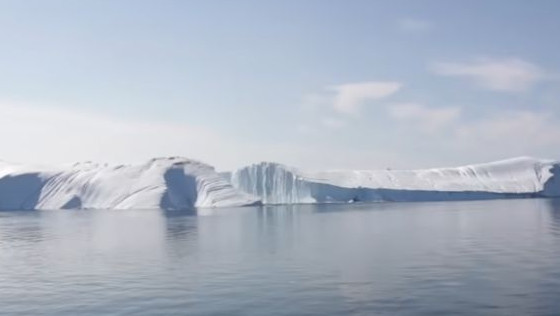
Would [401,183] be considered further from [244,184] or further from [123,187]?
[123,187]

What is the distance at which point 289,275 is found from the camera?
23.6 metres

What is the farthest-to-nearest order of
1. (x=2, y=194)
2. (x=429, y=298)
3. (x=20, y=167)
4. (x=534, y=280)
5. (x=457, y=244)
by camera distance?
(x=20, y=167) < (x=2, y=194) < (x=457, y=244) < (x=534, y=280) < (x=429, y=298)

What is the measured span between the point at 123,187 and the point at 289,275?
86.1 m

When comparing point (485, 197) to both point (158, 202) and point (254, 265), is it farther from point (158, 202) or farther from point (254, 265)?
point (254, 265)

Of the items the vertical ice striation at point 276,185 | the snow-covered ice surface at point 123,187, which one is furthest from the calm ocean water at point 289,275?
the vertical ice striation at point 276,185

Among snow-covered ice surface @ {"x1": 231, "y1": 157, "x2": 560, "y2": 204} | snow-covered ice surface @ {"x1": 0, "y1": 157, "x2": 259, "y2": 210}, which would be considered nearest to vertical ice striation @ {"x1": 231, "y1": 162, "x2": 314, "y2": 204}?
snow-covered ice surface @ {"x1": 231, "y1": 157, "x2": 560, "y2": 204}

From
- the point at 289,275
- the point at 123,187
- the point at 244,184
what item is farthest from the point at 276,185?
the point at 289,275

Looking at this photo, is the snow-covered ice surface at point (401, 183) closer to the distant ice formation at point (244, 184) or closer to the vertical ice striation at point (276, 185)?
the vertical ice striation at point (276, 185)

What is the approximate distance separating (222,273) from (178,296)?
15.3 feet

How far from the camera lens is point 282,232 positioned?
44.7 metres

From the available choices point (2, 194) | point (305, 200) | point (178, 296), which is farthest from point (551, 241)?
point (2, 194)

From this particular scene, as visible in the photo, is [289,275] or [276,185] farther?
[276,185]

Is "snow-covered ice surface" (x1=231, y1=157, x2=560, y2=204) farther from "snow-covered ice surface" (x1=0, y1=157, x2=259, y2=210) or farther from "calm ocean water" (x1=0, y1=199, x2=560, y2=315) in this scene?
"calm ocean water" (x1=0, y1=199, x2=560, y2=315)

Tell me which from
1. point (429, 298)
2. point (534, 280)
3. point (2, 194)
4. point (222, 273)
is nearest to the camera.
Result: point (429, 298)
